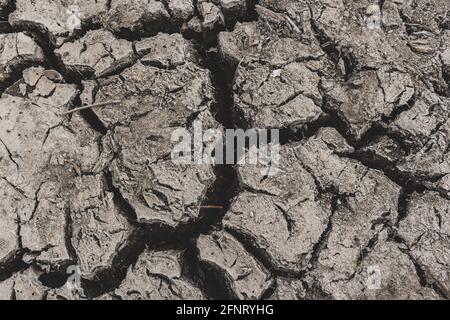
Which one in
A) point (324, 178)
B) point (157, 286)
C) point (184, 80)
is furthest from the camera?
point (184, 80)

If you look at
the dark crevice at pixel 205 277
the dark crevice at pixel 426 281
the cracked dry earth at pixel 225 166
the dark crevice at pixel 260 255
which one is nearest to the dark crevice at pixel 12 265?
the cracked dry earth at pixel 225 166

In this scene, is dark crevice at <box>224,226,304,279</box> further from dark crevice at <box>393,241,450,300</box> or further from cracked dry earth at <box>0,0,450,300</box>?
dark crevice at <box>393,241,450,300</box>

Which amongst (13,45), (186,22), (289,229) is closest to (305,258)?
(289,229)

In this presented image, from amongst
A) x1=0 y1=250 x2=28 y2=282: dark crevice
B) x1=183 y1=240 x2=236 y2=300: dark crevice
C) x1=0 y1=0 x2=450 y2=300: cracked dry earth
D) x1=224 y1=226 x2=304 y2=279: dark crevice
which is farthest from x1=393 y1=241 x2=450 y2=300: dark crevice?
x1=0 y1=250 x2=28 y2=282: dark crevice

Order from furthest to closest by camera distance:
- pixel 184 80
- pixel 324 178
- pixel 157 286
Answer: pixel 184 80
pixel 324 178
pixel 157 286

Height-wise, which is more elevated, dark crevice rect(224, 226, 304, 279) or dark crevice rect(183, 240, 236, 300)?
dark crevice rect(224, 226, 304, 279)

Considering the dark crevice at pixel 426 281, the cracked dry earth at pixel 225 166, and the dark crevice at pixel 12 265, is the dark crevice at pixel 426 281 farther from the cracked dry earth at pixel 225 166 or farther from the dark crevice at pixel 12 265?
the dark crevice at pixel 12 265

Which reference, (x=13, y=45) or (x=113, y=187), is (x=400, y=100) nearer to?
(x=113, y=187)

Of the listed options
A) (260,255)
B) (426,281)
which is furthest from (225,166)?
(426,281)

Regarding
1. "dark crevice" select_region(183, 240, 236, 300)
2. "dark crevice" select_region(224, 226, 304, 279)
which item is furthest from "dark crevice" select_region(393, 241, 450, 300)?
"dark crevice" select_region(183, 240, 236, 300)
